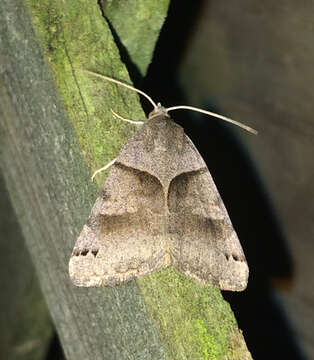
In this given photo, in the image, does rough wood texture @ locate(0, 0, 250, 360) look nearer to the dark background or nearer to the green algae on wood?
the green algae on wood

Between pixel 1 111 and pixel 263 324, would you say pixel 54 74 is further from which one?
pixel 263 324

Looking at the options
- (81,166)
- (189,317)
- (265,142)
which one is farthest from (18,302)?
(265,142)

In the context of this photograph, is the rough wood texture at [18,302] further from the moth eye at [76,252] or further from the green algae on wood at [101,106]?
the green algae on wood at [101,106]

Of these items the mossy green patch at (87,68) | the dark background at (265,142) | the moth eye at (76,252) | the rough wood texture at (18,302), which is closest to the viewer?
the mossy green patch at (87,68)

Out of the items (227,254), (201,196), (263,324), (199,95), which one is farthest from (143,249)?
(199,95)

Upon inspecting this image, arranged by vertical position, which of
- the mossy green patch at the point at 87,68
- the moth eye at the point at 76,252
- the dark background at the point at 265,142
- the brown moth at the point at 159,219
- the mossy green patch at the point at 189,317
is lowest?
the dark background at the point at 265,142

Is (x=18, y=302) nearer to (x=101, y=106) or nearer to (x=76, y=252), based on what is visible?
(x=76, y=252)


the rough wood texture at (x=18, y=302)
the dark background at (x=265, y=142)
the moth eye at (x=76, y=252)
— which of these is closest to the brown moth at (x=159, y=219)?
the moth eye at (x=76, y=252)
